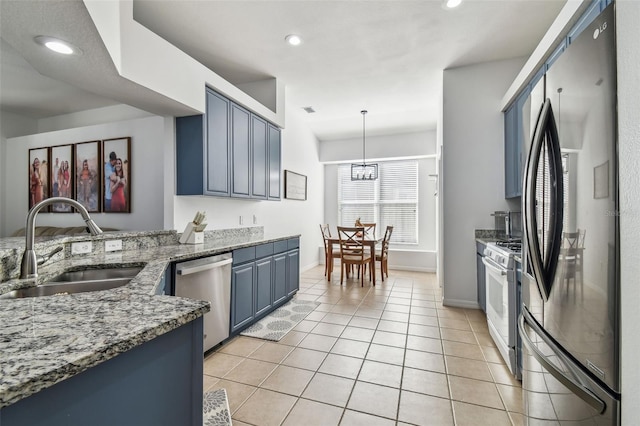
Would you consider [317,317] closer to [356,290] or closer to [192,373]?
[356,290]

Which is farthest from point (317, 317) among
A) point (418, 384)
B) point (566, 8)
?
point (566, 8)

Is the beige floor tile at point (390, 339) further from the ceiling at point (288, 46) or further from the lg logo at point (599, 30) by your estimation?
the ceiling at point (288, 46)

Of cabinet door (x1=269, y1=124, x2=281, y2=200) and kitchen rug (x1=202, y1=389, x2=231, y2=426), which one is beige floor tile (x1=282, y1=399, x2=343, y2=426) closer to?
kitchen rug (x1=202, y1=389, x2=231, y2=426)

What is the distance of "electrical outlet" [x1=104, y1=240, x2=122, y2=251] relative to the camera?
2250 millimetres

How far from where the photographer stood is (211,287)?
2.42 m

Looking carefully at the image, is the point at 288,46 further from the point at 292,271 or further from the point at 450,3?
the point at 292,271

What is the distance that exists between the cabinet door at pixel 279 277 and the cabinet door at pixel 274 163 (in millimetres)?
972

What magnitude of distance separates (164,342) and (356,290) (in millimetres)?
3924

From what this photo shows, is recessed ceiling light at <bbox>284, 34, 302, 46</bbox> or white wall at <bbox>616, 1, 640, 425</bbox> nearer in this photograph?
white wall at <bbox>616, 1, 640, 425</bbox>

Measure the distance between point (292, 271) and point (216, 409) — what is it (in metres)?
2.19

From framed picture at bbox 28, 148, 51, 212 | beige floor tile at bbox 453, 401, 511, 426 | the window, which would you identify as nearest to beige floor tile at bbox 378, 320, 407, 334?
beige floor tile at bbox 453, 401, 511, 426

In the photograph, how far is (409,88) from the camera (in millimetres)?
4340

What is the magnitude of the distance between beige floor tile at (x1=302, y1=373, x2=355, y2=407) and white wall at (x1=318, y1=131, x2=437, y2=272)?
14.2 ft

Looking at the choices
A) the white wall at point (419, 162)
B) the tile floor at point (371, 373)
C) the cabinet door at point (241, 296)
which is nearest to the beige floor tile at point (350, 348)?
the tile floor at point (371, 373)
